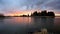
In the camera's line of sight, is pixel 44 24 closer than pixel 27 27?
No

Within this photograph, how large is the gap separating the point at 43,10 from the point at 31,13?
58 cm

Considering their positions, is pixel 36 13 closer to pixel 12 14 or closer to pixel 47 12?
A: pixel 47 12

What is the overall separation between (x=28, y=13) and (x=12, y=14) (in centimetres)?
76

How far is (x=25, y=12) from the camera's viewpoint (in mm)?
5285

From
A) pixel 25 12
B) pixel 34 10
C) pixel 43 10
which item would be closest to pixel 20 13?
pixel 25 12

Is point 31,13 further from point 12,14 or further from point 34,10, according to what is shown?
point 12,14

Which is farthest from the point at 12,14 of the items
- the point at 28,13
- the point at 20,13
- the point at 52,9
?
the point at 52,9

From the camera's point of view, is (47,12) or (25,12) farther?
(25,12)

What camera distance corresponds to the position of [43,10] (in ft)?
16.7

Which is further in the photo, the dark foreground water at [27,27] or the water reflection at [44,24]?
the water reflection at [44,24]

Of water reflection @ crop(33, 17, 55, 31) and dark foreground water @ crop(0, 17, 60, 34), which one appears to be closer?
dark foreground water @ crop(0, 17, 60, 34)

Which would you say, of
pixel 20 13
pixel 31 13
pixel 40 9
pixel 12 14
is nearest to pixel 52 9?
pixel 40 9

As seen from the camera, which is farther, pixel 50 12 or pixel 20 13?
pixel 20 13

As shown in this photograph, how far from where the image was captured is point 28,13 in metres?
5.27
